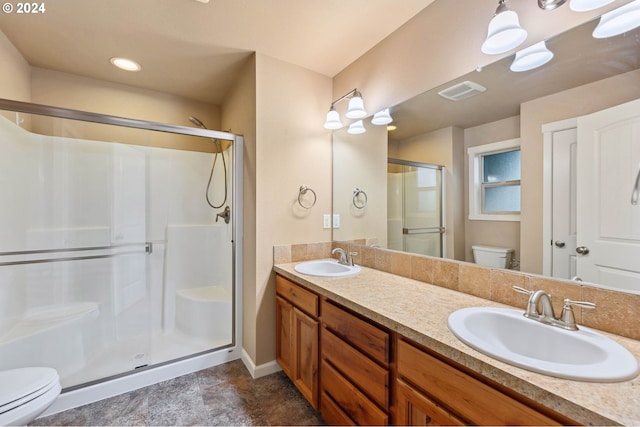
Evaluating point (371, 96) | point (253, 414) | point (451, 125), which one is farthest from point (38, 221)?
point (451, 125)

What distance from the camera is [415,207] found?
5.71ft

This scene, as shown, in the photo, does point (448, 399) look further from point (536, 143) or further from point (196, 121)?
point (196, 121)

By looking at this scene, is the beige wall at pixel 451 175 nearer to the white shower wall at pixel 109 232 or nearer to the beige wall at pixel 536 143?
the beige wall at pixel 536 143

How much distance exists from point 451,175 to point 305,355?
1366 millimetres

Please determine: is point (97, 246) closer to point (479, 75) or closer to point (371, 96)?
point (371, 96)

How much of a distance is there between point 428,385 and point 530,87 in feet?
4.22

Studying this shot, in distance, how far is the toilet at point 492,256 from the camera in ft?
4.02

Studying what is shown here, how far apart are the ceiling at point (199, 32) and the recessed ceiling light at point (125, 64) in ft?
0.17

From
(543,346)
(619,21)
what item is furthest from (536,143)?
(543,346)

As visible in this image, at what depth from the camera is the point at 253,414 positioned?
1.60 m

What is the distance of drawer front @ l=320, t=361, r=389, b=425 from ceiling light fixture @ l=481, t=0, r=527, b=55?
1.64 metres

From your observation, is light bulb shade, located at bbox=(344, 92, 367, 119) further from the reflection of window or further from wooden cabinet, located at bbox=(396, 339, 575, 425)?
wooden cabinet, located at bbox=(396, 339, 575, 425)

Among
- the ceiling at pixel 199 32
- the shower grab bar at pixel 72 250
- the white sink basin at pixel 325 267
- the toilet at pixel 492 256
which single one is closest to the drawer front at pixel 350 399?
the white sink basin at pixel 325 267

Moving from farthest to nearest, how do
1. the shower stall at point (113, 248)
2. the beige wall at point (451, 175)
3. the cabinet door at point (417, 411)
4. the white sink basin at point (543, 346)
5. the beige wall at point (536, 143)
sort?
the shower stall at point (113, 248), the beige wall at point (451, 175), the beige wall at point (536, 143), the cabinet door at point (417, 411), the white sink basin at point (543, 346)
